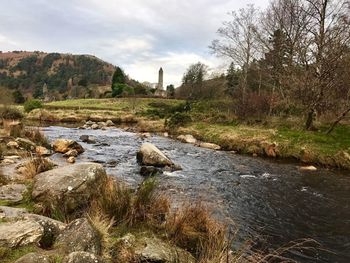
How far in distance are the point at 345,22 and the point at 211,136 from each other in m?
11.3

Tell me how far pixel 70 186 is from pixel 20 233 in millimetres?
2842

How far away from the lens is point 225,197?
1084 centimetres

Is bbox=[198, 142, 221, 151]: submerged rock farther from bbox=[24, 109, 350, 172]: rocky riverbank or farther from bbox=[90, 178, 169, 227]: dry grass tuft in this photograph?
bbox=[90, 178, 169, 227]: dry grass tuft

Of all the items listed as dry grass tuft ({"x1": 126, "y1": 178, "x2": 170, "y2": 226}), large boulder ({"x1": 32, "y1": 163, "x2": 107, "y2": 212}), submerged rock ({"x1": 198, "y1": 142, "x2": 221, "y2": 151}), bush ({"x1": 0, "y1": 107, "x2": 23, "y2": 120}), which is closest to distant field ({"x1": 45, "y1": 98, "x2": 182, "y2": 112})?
bush ({"x1": 0, "y1": 107, "x2": 23, "y2": 120})

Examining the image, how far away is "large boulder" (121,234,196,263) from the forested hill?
121246 millimetres

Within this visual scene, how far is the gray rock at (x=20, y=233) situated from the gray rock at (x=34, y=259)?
1.98ft

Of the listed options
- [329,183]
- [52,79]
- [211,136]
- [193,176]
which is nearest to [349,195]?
[329,183]

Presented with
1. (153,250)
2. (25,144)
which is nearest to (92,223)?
(153,250)

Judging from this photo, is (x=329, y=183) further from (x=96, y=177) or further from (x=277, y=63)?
(x=277, y=63)

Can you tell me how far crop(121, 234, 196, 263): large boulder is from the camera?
5.34 metres

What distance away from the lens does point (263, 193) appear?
11.8 metres

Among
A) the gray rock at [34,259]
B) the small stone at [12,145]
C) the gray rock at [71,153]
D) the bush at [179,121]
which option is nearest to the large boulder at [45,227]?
the gray rock at [34,259]

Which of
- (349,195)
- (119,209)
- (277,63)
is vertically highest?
(277,63)

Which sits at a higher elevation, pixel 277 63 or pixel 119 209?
pixel 277 63
